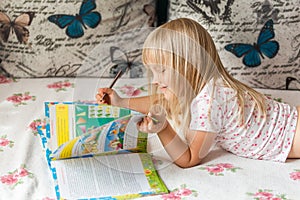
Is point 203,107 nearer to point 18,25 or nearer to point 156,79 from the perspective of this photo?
point 156,79

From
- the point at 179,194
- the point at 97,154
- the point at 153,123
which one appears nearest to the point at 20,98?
the point at 97,154

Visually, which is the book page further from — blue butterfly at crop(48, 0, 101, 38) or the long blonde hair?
blue butterfly at crop(48, 0, 101, 38)

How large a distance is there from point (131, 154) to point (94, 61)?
490mm

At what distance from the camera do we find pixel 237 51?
1.82 meters

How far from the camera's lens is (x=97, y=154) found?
1476 mm

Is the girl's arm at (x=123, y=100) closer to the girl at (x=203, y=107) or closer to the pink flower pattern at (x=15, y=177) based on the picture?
the girl at (x=203, y=107)

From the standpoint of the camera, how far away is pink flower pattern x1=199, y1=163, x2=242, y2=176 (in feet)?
4.78

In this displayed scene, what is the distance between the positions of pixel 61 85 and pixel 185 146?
54 centimetres

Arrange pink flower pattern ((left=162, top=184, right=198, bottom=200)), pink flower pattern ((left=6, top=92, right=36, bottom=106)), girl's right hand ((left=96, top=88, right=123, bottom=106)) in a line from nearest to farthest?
1. pink flower pattern ((left=162, top=184, right=198, bottom=200))
2. girl's right hand ((left=96, top=88, right=123, bottom=106))
3. pink flower pattern ((left=6, top=92, right=36, bottom=106))

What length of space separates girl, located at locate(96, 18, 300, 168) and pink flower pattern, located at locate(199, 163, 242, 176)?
0.11ft

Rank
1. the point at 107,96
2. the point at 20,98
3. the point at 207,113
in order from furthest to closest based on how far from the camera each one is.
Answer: the point at 20,98, the point at 107,96, the point at 207,113

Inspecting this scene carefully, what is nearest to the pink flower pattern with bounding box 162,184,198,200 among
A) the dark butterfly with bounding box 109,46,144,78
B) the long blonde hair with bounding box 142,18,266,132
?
the long blonde hair with bounding box 142,18,266,132

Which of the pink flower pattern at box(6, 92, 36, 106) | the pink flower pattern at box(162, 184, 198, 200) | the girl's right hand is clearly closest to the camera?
the pink flower pattern at box(162, 184, 198, 200)

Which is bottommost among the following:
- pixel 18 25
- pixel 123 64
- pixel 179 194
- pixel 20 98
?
pixel 179 194
